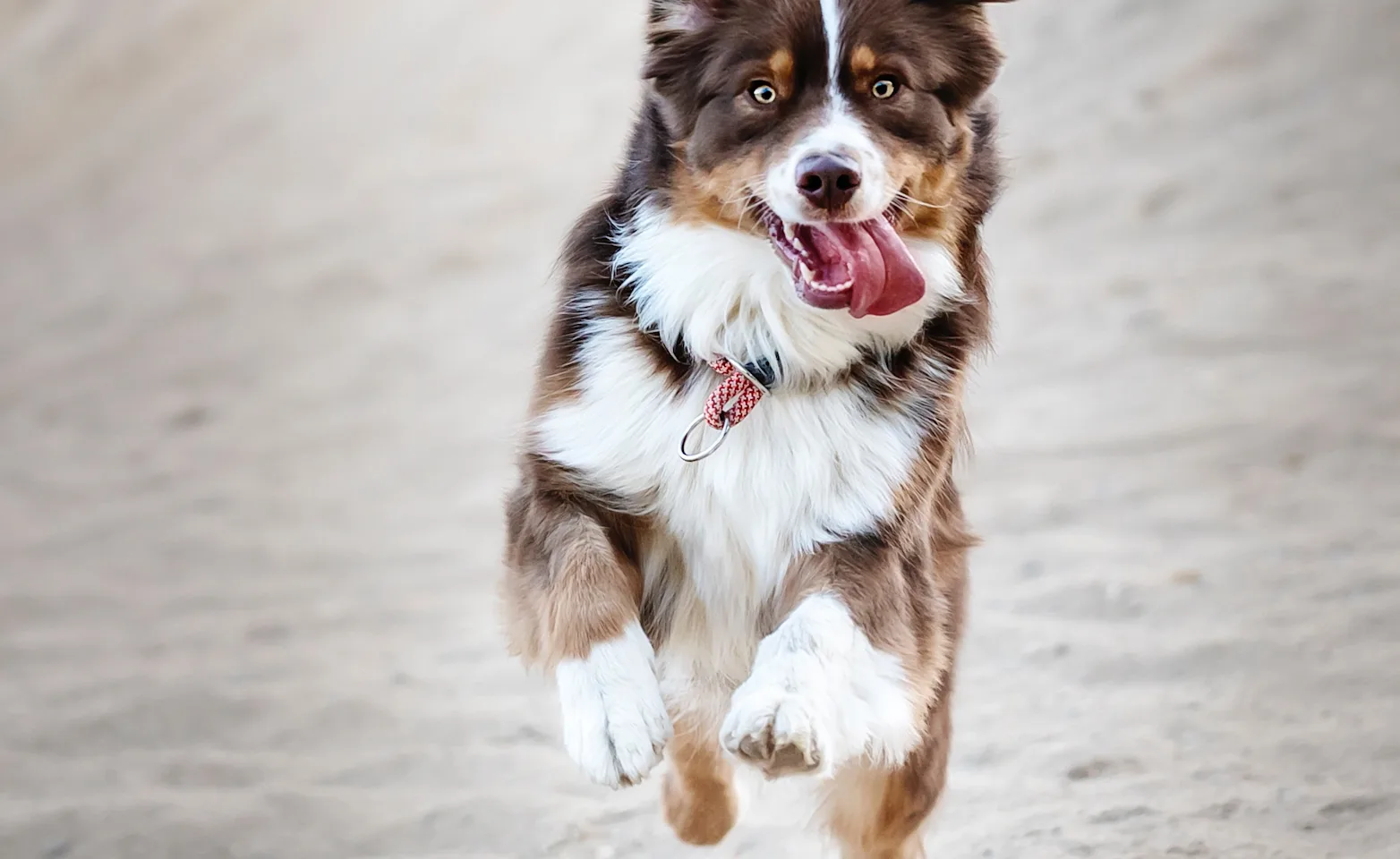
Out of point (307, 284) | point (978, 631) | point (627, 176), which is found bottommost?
point (307, 284)

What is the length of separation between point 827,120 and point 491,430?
13.9ft

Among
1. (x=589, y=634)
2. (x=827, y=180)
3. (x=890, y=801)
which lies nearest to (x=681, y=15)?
(x=827, y=180)

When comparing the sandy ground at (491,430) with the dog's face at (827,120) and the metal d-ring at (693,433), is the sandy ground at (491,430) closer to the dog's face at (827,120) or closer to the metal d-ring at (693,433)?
the dog's face at (827,120)

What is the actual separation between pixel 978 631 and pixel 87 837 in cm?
269

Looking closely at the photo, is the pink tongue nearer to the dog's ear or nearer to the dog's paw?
the dog's ear

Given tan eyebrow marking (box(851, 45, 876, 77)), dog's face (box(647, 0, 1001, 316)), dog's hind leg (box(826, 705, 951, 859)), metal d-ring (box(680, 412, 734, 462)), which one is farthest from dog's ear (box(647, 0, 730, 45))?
dog's hind leg (box(826, 705, 951, 859))

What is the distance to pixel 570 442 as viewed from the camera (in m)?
2.77

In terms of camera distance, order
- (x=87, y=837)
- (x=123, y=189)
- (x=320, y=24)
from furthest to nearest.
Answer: (x=320, y=24), (x=123, y=189), (x=87, y=837)

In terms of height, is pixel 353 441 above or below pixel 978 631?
below

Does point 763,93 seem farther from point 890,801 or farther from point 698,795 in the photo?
point 698,795

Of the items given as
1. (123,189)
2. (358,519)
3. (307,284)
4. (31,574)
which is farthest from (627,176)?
(123,189)

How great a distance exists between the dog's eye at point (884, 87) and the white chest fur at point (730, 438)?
300 millimetres

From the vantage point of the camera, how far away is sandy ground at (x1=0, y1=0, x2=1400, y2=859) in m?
4.16

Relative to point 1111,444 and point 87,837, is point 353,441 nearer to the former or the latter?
point 87,837
